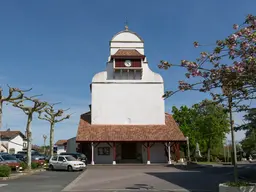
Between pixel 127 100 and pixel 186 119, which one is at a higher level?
pixel 127 100

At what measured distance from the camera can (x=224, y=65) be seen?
9094mm

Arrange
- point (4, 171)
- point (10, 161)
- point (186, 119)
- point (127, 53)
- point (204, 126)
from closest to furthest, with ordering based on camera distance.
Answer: point (4, 171), point (10, 161), point (127, 53), point (204, 126), point (186, 119)

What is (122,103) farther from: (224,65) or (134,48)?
(224,65)

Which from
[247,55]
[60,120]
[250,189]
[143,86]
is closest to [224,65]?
[247,55]

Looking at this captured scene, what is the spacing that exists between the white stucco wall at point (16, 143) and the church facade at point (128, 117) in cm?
3496

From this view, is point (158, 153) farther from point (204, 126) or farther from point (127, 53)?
point (204, 126)

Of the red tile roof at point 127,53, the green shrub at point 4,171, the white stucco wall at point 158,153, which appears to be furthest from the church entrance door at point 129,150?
the green shrub at point 4,171

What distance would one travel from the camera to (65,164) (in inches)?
1203

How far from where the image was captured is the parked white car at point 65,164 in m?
30.2

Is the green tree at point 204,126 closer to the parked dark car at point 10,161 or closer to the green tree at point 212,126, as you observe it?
the green tree at point 212,126

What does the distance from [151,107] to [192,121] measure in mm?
20125

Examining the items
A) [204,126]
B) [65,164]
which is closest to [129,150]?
[65,164]

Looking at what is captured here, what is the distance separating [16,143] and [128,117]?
134ft

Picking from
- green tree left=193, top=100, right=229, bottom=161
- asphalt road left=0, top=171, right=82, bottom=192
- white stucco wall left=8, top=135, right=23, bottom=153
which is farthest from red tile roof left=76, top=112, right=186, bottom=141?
white stucco wall left=8, top=135, right=23, bottom=153
